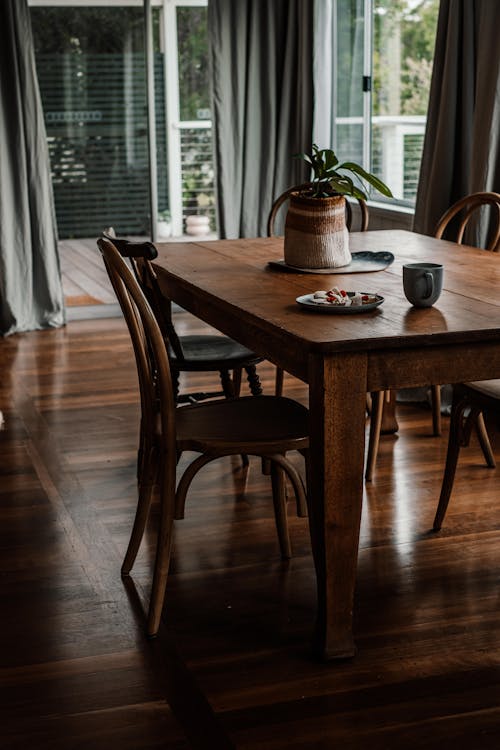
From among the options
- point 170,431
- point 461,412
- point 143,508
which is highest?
point 170,431

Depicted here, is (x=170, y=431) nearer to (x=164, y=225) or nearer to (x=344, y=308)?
(x=344, y=308)

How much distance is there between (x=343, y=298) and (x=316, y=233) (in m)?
0.53

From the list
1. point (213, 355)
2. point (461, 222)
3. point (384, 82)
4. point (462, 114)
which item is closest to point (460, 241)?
point (461, 222)

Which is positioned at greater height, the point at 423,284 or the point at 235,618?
the point at 423,284

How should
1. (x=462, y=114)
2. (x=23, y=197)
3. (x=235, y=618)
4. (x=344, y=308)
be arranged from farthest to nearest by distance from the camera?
1. (x=23, y=197)
2. (x=462, y=114)
3. (x=235, y=618)
4. (x=344, y=308)

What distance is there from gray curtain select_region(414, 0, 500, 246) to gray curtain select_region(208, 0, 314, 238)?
1.77 meters

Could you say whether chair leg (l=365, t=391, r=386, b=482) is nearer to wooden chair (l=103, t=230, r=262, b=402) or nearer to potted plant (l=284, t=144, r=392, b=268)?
wooden chair (l=103, t=230, r=262, b=402)

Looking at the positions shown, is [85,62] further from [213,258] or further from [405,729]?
[405,729]

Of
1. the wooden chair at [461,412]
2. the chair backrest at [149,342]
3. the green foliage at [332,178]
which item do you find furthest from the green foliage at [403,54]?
the chair backrest at [149,342]

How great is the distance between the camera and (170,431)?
7.58ft

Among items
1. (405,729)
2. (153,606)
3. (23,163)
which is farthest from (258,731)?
(23,163)

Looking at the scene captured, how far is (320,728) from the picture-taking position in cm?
192

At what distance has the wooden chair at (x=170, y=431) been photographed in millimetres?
2281

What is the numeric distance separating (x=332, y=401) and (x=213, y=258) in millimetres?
1295
